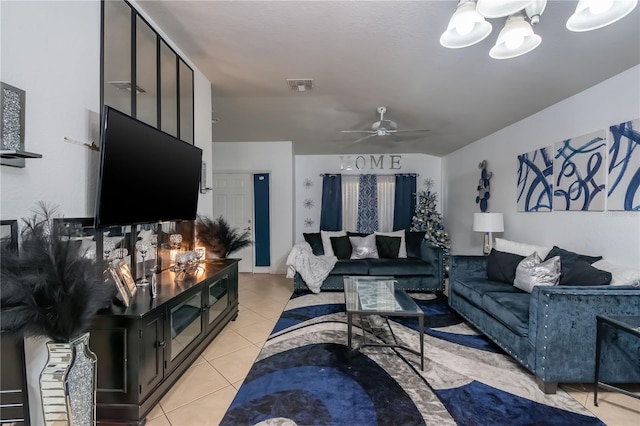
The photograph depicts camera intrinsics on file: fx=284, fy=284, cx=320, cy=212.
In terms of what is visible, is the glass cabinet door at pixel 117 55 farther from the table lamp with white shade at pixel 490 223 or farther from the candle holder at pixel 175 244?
the table lamp with white shade at pixel 490 223

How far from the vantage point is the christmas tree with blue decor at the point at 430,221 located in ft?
17.9

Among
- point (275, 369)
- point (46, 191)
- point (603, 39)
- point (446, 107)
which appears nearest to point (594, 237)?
point (603, 39)

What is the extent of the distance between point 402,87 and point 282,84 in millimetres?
1295

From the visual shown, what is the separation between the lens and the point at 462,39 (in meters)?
1.75

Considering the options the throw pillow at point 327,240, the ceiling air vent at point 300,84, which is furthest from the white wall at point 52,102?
the throw pillow at point 327,240

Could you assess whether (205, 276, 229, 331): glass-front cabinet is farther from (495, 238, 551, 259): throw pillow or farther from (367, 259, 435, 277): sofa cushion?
(495, 238, 551, 259): throw pillow

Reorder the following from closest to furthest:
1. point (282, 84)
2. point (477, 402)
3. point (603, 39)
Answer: point (477, 402)
point (603, 39)
point (282, 84)

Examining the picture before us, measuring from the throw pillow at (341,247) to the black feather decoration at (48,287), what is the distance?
3.84 meters

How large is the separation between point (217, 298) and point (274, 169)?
3.19 metres

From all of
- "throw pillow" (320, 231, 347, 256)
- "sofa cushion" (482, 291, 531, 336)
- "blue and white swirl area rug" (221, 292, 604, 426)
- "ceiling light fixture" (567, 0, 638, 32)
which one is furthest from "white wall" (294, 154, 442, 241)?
"ceiling light fixture" (567, 0, 638, 32)

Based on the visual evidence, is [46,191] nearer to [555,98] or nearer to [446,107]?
[446,107]

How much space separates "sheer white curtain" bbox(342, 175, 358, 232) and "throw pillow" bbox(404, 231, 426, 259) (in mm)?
1364

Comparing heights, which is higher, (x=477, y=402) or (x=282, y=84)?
(x=282, y=84)

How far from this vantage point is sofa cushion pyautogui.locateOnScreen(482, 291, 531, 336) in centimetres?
224
